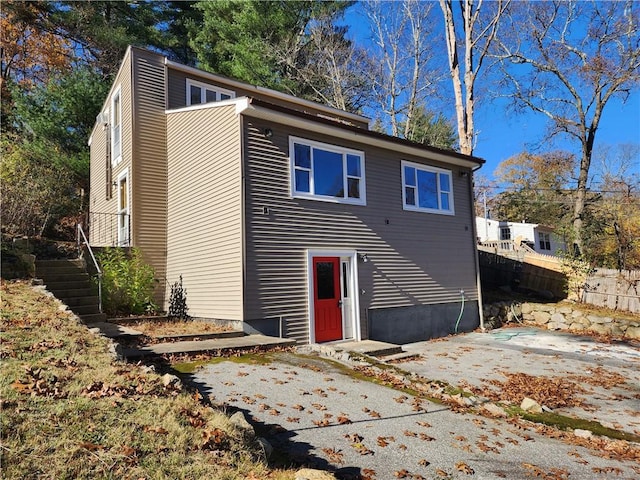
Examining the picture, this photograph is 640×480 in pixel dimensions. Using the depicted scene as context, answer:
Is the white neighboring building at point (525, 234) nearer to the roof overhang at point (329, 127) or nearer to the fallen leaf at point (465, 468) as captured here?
the roof overhang at point (329, 127)

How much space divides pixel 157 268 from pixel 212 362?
644cm

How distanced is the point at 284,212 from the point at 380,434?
6560mm

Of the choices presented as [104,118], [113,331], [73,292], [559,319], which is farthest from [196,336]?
[559,319]

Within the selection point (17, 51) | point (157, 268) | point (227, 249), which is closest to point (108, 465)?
point (227, 249)

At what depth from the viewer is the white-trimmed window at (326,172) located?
35.7 feet

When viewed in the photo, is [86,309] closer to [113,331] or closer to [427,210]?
[113,331]

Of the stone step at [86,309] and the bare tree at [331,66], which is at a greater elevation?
the bare tree at [331,66]

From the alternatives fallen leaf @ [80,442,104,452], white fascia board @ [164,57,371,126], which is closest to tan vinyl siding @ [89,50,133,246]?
white fascia board @ [164,57,371,126]

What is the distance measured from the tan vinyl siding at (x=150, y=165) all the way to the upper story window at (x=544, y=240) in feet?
110

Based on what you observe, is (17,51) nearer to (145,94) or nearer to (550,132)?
(145,94)

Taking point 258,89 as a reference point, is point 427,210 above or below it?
below

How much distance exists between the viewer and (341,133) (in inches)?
448

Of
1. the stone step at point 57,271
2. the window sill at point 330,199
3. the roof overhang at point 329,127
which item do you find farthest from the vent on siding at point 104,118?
the window sill at point 330,199

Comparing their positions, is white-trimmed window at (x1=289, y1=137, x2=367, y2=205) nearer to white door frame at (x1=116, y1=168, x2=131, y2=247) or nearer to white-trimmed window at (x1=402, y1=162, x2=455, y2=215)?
white-trimmed window at (x1=402, y1=162, x2=455, y2=215)
